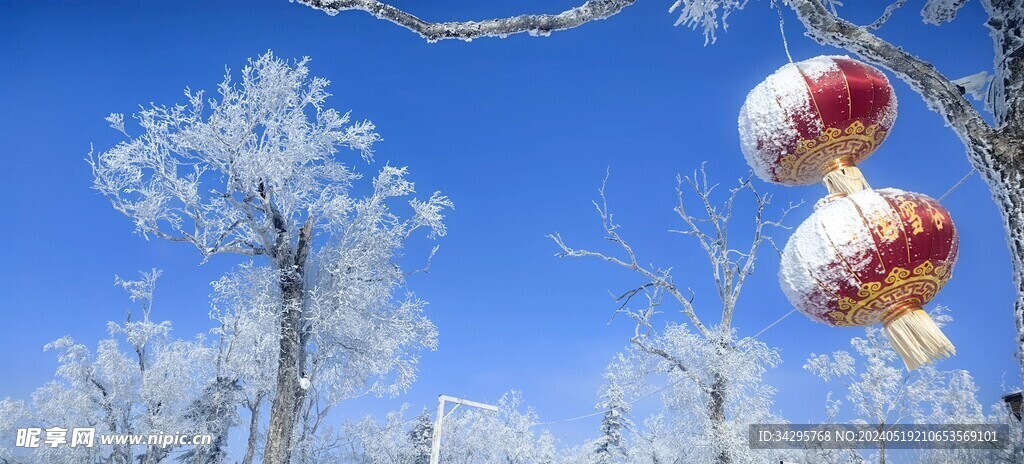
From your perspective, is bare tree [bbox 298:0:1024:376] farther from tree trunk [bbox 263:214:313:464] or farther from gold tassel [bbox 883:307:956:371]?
tree trunk [bbox 263:214:313:464]

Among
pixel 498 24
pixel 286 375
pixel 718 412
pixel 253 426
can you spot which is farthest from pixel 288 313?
pixel 253 426

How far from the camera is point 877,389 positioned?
58.3ft

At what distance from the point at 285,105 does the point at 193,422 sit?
2004 centimetres

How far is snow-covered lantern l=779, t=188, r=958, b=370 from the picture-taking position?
6.84 ft

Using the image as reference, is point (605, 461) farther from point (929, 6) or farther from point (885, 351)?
point (929, 6)

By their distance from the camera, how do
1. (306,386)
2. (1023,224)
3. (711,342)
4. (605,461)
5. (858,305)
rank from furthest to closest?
(605,461) → (306,386) → (711,342) → (858,305) → (1023,224)

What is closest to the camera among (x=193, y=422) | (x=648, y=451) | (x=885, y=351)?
(x=885, y=351)

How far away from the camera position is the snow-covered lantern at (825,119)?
2.40 m

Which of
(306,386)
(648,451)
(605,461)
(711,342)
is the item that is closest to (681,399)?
(711,342)

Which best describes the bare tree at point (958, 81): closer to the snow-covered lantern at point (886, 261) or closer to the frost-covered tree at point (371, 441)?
the snow-covered lantern at point (886, 261)

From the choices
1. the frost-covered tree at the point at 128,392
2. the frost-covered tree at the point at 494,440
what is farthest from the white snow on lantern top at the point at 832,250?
the frost-covered tree at the point at 494,440

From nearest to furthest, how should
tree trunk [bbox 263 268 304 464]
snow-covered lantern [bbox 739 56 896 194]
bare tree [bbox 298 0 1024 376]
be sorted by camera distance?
bare tree [bbox 298 0 1024 376]
snow-covered lantern [bbox 739 56 896 194]
tree trunk [bbox 263 268 304 464]

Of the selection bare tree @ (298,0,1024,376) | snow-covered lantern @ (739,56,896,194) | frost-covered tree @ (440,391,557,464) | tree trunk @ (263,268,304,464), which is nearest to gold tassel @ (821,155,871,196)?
snow-covered lantern @ (739,56,896,194)

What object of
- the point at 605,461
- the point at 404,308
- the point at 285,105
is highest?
the point at 285,105
